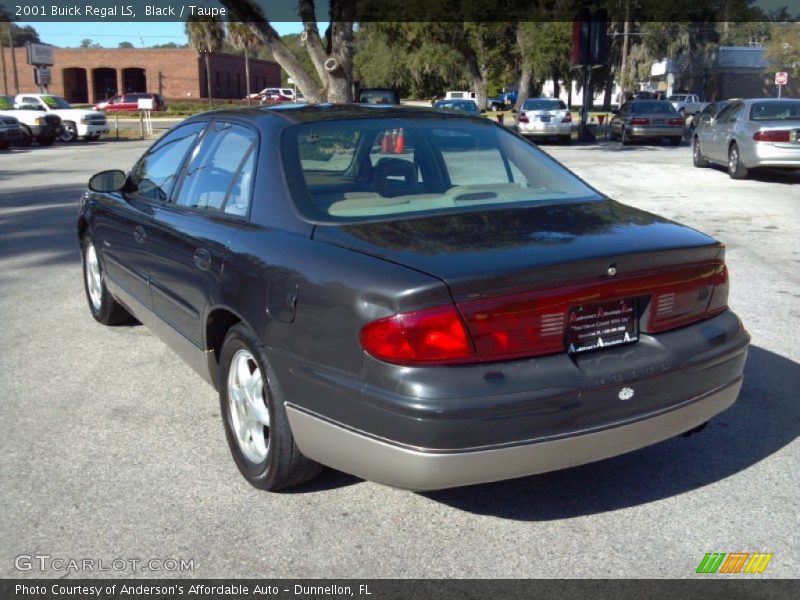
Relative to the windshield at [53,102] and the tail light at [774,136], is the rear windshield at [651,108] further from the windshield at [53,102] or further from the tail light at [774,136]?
the windshield at [53,102]

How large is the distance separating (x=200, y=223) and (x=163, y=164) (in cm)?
118

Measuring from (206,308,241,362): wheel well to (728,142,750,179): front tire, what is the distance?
47.1 feet

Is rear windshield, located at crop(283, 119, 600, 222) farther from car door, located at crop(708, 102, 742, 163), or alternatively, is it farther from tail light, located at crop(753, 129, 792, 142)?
car door, located at crop(708, 102, 742, 163)

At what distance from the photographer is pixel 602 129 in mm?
38312

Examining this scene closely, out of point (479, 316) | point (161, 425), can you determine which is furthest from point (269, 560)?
point (161, 425)

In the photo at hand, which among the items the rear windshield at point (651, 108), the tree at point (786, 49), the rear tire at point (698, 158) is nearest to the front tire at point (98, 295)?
the rear tire at point (698, 158)

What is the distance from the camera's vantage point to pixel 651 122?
28.0 metres

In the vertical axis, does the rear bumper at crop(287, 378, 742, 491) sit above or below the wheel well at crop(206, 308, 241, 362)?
below

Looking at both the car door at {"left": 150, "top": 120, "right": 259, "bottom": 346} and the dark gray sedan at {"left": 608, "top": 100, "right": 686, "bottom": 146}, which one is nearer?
the car door at {"left": 150, "top": 120, "right": 259, "bottom": 346}

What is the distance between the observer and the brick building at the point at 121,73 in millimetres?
70000

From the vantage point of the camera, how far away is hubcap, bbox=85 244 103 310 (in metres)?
6.41

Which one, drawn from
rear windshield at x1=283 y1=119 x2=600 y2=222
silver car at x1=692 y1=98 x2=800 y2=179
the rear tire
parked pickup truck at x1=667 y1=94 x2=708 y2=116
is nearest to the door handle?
rear windshield at x1=283 y1=119 x2=600 y2=222

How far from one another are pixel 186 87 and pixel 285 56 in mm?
50795

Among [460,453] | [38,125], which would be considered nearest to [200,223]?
[460,453]
